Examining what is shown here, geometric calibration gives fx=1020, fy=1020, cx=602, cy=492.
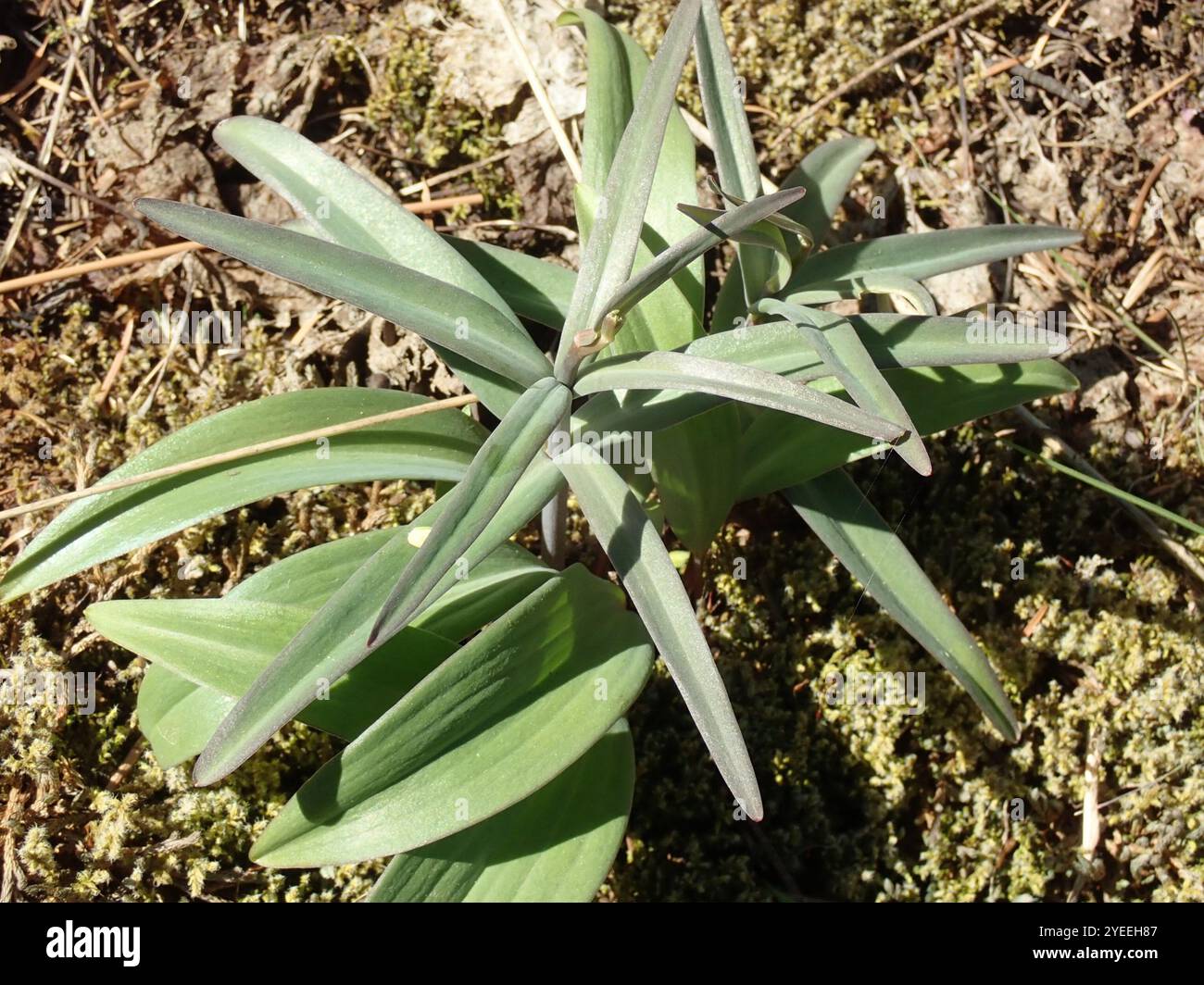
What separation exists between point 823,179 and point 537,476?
2.89 ft

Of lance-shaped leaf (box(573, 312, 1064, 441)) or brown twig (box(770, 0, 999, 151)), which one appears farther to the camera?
brown twig (box(770, 0, 999, 151))

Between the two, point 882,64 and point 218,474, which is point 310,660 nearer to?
point 218,474

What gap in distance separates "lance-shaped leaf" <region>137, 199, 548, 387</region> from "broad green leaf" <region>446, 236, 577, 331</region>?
0.31 metres

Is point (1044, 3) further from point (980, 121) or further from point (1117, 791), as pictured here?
point (1117, 791)

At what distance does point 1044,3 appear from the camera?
102 inches

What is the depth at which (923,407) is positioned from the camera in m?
1.74

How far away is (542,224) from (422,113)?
0.42 meters

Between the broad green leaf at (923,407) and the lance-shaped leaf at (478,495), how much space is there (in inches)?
19.7

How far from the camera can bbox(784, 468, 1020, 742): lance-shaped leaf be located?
1.59 metres

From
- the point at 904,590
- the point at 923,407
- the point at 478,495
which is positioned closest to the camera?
the point at 478,495

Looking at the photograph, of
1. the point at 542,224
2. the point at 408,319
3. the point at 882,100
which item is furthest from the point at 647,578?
the point at 882,100

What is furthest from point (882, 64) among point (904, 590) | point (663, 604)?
point (663, 604)

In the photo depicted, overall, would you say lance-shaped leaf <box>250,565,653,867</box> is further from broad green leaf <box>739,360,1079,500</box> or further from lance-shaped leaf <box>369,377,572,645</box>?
broad green leaf <box>739,360,1079,500</box>

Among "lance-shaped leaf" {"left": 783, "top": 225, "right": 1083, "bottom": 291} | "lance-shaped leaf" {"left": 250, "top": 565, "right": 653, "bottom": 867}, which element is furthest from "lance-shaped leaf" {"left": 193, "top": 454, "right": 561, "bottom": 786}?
"lance-shaped leaf" {"left": 783, "top": 225, "right": 1083, "bottom": 291}
